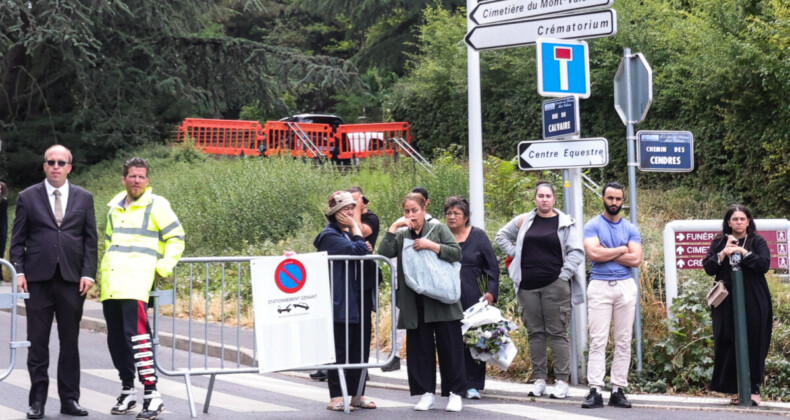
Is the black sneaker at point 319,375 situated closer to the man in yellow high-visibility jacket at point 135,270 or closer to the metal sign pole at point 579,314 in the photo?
the metal sign pole at point 579,314

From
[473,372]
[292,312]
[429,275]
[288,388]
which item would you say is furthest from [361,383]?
[288,388]

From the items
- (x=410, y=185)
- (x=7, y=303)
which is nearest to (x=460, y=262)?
(x=7, y=303)

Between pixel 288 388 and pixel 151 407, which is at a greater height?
pixel 151 407

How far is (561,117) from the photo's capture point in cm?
1035

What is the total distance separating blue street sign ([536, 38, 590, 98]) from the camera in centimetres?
1020

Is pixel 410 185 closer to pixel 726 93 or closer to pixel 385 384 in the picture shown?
pixel 726 93

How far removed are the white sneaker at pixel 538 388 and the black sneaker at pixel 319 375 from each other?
7.95 feet

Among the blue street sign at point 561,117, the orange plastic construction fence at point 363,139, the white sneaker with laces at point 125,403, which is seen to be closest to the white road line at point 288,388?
the white sneaker with laces at point 125,403

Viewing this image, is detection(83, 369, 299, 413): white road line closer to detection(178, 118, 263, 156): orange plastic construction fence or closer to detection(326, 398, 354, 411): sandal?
detection(326, 398, 354, 411): sandal

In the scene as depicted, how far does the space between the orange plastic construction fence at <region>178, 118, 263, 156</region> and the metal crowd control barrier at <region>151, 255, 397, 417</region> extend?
15.7 m

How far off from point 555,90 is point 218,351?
203 inches

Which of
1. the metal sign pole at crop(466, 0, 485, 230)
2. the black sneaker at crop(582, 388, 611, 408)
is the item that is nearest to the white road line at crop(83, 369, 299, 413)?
the black sneaker at crop(582, 388, 611, 408)

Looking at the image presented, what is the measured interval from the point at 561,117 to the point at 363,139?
69.4ft

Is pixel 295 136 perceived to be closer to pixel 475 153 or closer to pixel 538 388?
pixel 475 153
